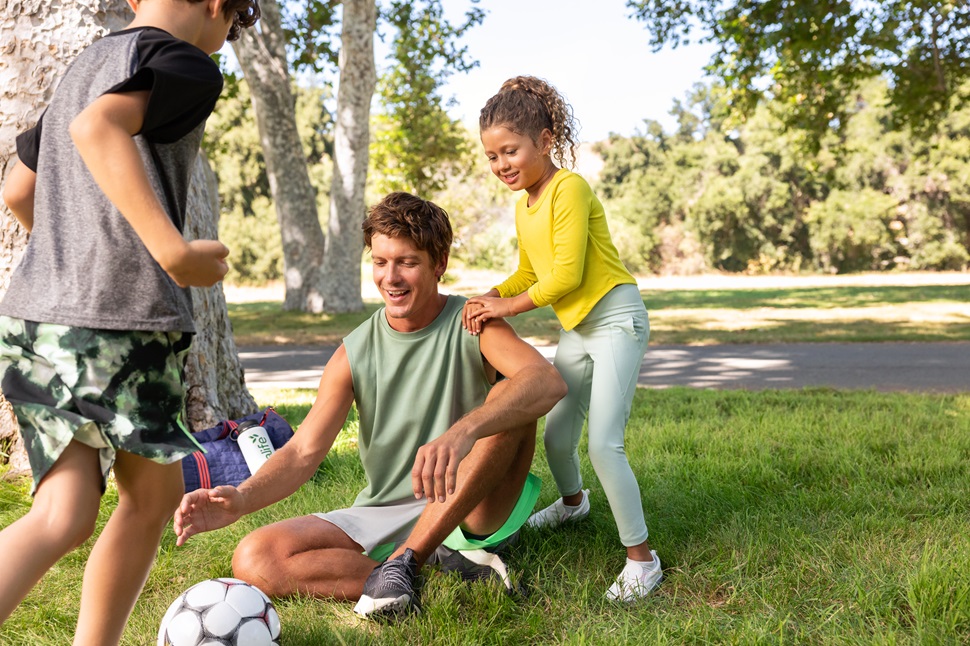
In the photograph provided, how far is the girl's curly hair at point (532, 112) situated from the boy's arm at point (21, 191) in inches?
58.6

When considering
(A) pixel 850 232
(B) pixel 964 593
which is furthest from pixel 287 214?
(A) pixel 850 232

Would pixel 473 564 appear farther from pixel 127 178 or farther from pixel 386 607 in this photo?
pixel 127 178

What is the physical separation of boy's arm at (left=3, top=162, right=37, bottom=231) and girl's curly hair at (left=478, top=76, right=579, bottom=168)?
1489mm

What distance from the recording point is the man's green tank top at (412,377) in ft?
9.91

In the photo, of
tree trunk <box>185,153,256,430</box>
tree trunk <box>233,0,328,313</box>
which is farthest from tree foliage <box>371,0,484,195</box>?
tree trunk <box>185,153,256,430</box>

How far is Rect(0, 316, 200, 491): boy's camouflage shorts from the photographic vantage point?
1.91 meters

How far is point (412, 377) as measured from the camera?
3.04 m

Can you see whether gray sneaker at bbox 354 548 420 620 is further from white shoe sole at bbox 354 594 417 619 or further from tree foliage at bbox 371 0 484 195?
tree foliage at bbox 371 0 484 195

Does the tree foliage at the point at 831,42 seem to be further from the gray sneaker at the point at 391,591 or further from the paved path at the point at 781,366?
the gray sneaker at the point at 391,591

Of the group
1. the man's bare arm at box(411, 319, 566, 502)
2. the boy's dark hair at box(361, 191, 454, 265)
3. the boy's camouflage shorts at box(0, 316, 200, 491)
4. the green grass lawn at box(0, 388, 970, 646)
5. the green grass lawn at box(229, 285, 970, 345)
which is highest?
the boy's dark hair at box(361, 191, 454, 265)

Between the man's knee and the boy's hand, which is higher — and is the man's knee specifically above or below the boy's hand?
below

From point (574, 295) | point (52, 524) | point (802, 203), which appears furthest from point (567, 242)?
point (802, 203)

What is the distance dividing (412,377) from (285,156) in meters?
14.0

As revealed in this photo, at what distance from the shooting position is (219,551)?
346 centimetres
